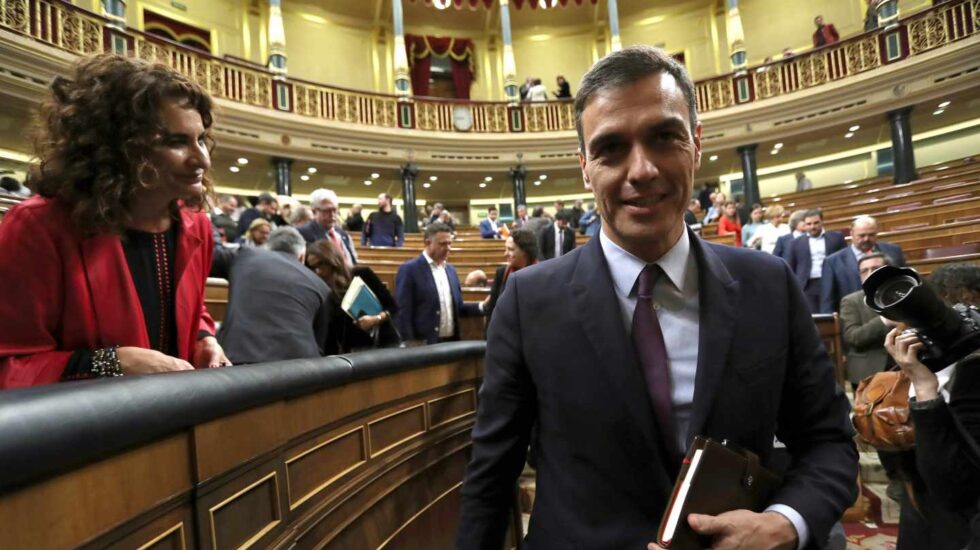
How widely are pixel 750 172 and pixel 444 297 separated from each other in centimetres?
974

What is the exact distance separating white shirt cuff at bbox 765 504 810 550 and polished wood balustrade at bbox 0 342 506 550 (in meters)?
0.76

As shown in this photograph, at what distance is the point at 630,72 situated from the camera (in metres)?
0.83

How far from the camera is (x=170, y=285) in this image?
1122 millimetres

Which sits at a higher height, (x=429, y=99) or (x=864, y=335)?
(x=429, y=99)

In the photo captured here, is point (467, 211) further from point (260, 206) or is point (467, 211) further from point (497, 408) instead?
point (497, 408)

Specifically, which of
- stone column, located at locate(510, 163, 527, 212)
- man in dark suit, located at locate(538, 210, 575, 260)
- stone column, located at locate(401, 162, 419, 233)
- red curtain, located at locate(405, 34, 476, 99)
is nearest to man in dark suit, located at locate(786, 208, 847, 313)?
man in dark suit, located at locate(538, 210, 575, 260)

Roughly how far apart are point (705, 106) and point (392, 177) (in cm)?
672

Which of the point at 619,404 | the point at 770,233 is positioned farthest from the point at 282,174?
the point at 619,404

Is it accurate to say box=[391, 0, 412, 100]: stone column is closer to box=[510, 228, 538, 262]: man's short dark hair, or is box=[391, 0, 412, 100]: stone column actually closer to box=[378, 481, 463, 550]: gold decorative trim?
box=[510, 228, 538, 262]: man's short dark hair

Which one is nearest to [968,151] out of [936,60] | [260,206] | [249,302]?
[936,60]

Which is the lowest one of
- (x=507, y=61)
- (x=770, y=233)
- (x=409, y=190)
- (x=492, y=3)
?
(x=770, y=233)

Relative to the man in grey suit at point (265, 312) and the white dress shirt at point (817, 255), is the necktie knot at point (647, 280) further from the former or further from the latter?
the white dress shirt at point (817, 255)

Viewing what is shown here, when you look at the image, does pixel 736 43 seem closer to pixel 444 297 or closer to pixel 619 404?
pixel 444 297

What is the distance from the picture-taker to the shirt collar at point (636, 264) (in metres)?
0.88
